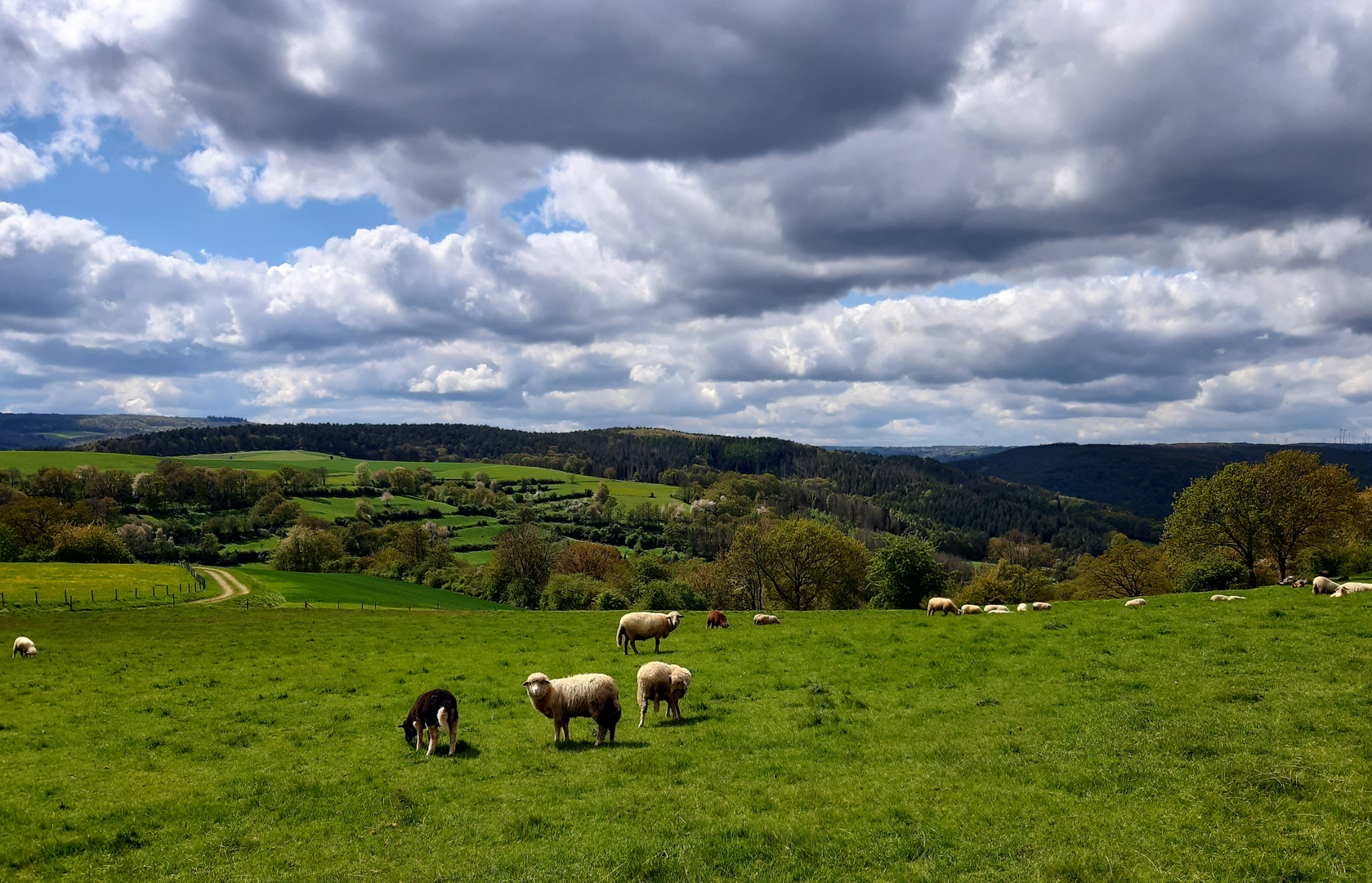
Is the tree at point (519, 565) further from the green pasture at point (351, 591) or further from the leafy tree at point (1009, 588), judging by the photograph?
the leafy tree at point (1009, 588)

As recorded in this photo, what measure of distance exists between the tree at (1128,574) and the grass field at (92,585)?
326 ft

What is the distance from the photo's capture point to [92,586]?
62.6m

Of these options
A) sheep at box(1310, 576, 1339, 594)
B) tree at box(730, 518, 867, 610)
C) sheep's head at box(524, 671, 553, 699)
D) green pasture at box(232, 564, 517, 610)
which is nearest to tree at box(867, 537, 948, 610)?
tree at box(730, 518, 867, 610)

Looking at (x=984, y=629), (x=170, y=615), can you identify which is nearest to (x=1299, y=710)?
(x=984, y=629)

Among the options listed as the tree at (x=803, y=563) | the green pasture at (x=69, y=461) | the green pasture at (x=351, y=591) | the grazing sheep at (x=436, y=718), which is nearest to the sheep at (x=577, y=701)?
the grazing sheep at (x=436, y=718)

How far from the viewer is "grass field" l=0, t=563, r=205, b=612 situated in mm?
55938

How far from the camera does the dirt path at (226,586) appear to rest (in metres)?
61.7

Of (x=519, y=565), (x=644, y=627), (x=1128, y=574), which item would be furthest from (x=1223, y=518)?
(x=519, y=565)

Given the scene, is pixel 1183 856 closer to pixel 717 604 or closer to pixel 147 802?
pixel 147 802

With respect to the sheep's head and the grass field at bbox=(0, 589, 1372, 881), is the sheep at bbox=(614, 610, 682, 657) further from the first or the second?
the sheep's head

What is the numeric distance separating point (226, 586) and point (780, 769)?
257 feet

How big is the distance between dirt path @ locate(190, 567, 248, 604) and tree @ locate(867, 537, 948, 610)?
2377 inches

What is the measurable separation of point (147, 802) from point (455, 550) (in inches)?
4985

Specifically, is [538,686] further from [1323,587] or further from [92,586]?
[92,586]
